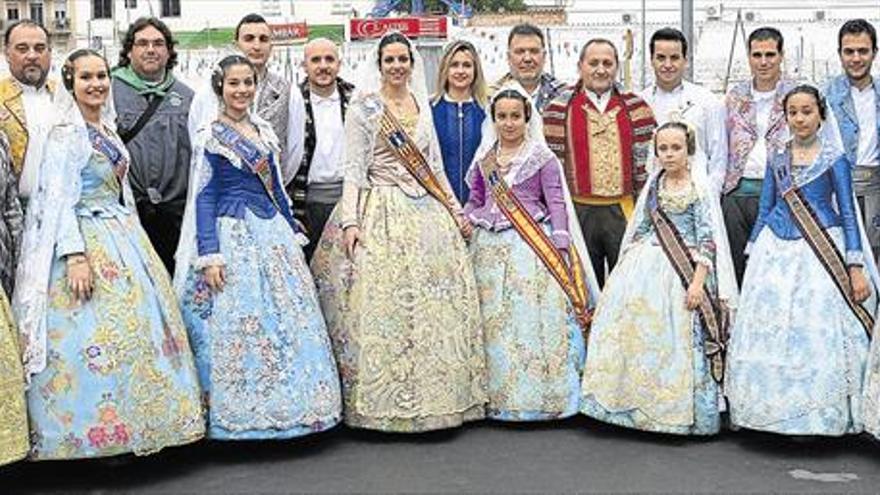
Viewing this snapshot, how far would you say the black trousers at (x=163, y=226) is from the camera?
17.4 ft

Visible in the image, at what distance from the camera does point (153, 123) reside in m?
5.23

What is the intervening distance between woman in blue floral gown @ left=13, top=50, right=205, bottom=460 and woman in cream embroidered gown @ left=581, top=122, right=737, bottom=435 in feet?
5.34

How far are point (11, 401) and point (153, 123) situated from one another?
1515 millimetres

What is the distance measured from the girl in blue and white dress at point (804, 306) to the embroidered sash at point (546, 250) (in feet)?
2.15

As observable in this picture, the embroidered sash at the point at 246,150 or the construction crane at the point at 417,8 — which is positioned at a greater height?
the construction crane at the point at 417,8

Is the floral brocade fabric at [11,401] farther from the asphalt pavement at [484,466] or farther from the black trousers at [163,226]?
the black trousers at [163,226]

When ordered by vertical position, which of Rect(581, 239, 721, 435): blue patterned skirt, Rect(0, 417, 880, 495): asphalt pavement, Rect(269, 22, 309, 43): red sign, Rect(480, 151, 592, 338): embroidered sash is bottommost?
Rect(0, 417, 880, 495): asphalt pavement

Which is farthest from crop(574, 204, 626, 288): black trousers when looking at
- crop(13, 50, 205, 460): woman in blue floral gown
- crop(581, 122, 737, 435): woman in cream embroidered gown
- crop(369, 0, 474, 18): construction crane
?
crop(369, 0, 474, 18): construction crane

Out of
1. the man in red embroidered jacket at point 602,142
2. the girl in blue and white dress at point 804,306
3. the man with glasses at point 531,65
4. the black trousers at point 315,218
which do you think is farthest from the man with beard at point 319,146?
the girl in blue and white dress at point 804,306

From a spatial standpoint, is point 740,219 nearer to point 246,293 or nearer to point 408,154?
point 408,154

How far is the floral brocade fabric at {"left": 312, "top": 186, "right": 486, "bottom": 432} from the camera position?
15.9 feet

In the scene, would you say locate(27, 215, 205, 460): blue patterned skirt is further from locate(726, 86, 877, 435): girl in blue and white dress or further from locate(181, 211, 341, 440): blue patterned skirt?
locate(726, 86, 877, 435): girl in blue and white dress

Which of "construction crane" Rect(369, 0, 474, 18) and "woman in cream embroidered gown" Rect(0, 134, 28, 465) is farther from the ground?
"construction crane" Rect(369, 0, 474, 18)

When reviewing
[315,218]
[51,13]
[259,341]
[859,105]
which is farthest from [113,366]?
[51,13]
